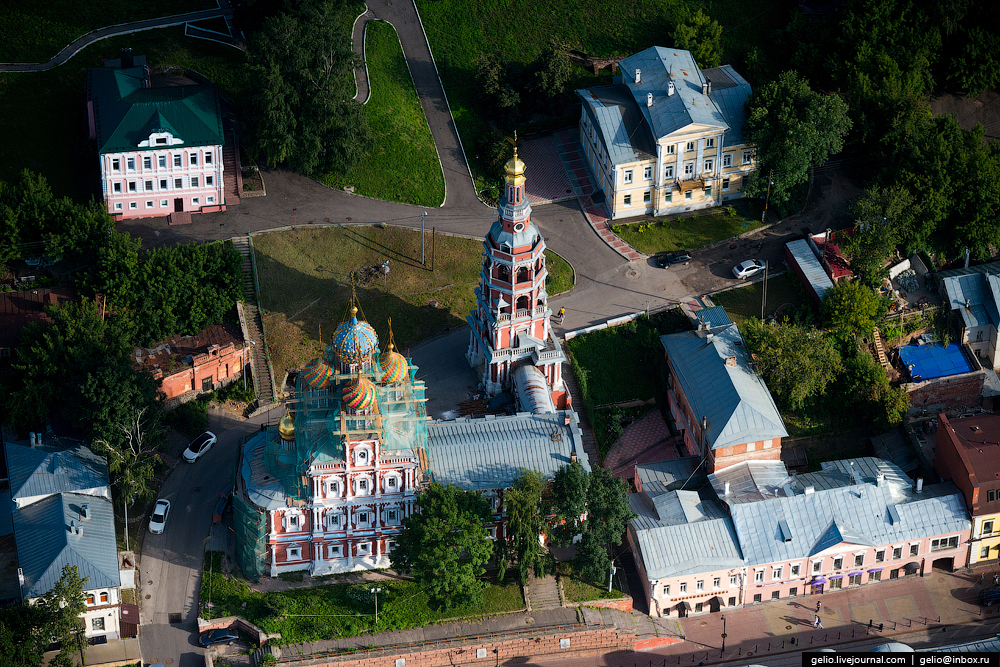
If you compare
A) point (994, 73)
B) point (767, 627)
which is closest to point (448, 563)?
point (767, 627)

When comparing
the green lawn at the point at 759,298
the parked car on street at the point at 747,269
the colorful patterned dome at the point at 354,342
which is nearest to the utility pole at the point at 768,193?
the parked car on street at the point at 747,269

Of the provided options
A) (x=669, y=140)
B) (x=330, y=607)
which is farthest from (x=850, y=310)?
(x=330, y=607)

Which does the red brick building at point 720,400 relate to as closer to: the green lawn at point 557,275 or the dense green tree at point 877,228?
the green lawn at point 557,275

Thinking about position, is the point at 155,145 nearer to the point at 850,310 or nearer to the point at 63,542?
the point at 63,542

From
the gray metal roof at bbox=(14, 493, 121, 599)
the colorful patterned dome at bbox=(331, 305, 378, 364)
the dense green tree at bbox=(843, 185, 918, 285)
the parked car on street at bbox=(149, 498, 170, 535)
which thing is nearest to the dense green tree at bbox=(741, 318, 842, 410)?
the dense green tree at bbox=(843, 185, 918, 285)

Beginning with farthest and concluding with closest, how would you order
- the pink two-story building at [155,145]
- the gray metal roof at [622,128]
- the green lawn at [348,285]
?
the gray metal roof at [622,128]
the pink two-story building at [155,145]
the green lawn at [348,285]
